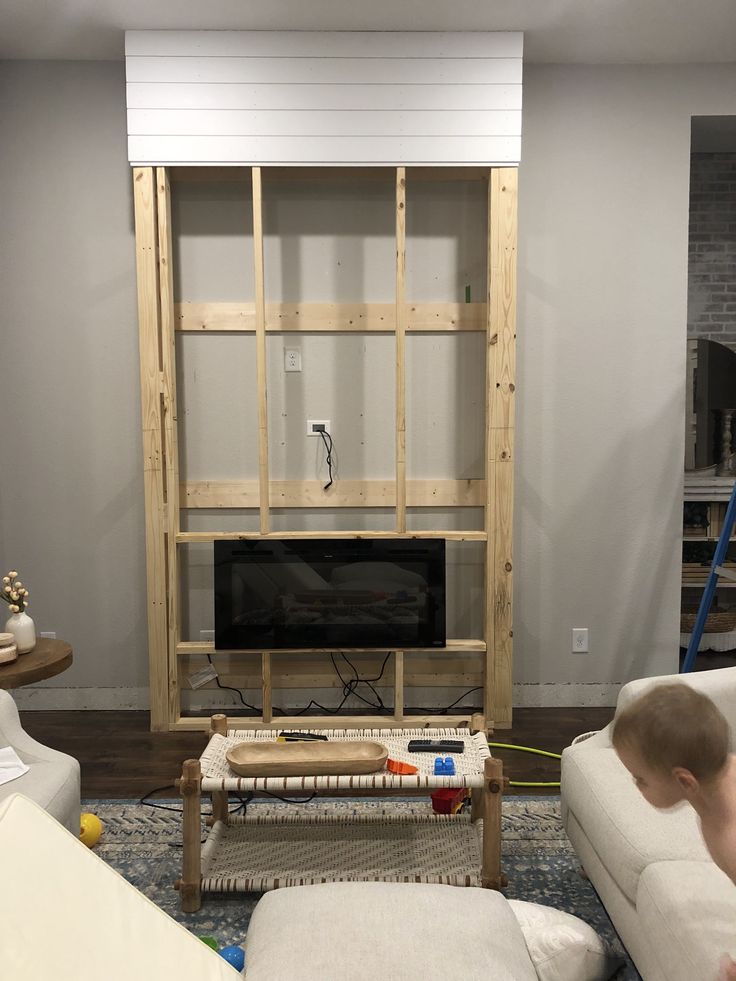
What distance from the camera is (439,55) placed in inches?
127

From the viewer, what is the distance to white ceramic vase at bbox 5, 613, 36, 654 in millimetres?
2768

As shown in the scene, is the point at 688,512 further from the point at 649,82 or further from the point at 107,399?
the point at 107,399

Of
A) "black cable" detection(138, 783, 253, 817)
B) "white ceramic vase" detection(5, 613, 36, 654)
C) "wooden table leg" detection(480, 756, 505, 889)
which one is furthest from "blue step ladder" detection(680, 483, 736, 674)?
"white ceramic vase" detection(5, 613, 36, 654)

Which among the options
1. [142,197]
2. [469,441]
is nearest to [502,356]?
[469,441]

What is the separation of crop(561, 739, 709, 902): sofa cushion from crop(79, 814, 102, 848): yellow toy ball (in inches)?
56.0

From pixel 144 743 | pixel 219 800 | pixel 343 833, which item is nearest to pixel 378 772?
pixel 343 833

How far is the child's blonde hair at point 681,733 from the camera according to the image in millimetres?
1170

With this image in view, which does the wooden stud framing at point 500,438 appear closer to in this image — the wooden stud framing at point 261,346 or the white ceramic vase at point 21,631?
the wooden stud framing at point 261,346

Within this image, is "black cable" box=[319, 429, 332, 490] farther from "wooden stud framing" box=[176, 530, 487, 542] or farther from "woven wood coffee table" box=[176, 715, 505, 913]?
"woven wood coffee table" box=[176, 715, 505, 913]

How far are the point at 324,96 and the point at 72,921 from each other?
121 inches

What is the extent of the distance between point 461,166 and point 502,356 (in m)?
0.79

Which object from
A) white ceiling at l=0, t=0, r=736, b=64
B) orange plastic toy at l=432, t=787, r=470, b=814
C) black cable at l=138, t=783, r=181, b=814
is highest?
white ceiling at l=0, t=0, r=736, b=64

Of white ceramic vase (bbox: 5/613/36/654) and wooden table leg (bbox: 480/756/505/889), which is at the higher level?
white ceramic vase (bbox: 5/613/36/654)

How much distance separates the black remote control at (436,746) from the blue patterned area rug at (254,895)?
359mm
